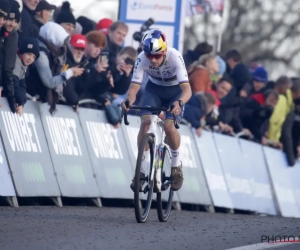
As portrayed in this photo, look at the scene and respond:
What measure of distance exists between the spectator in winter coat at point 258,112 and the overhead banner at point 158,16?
6.73 feet

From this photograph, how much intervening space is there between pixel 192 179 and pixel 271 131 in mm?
3487

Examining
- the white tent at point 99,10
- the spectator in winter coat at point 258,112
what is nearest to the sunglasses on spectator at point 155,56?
the spectator in winter coat at point 258,112

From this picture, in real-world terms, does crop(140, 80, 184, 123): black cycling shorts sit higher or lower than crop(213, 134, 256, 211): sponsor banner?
higher

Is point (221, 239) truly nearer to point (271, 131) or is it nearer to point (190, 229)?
point (190, 229)

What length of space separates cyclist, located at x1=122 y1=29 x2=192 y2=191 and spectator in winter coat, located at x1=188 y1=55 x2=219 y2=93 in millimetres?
4459

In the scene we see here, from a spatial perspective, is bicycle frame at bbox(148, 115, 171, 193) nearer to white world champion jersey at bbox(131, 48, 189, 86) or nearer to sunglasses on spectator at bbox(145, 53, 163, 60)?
white world champion jersey at bbox(131, 48, 189, 86)

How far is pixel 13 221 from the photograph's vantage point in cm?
1215

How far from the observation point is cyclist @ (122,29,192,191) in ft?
42.1

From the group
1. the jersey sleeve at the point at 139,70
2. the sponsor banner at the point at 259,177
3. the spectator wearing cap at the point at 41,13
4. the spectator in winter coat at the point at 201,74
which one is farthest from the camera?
the sponsor banner at the point at 259,177

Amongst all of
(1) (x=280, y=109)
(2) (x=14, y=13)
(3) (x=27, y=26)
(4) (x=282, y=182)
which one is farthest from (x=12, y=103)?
(4) (x=282, y=182)

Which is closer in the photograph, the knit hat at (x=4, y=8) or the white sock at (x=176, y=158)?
the white sock at (x=176, y=158)

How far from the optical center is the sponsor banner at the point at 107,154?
1584cm

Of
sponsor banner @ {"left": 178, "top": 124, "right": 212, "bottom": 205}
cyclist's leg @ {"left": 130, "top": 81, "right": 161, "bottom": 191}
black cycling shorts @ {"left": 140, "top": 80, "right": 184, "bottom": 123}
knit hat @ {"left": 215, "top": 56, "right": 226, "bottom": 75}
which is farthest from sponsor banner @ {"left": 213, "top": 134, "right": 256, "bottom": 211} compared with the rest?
cyclist's leg @ {"left": 130, "top": 81, "right": 161, "bottom": 191}

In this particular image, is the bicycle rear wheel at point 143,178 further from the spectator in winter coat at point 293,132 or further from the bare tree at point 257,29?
the bare tree at point 257,29
